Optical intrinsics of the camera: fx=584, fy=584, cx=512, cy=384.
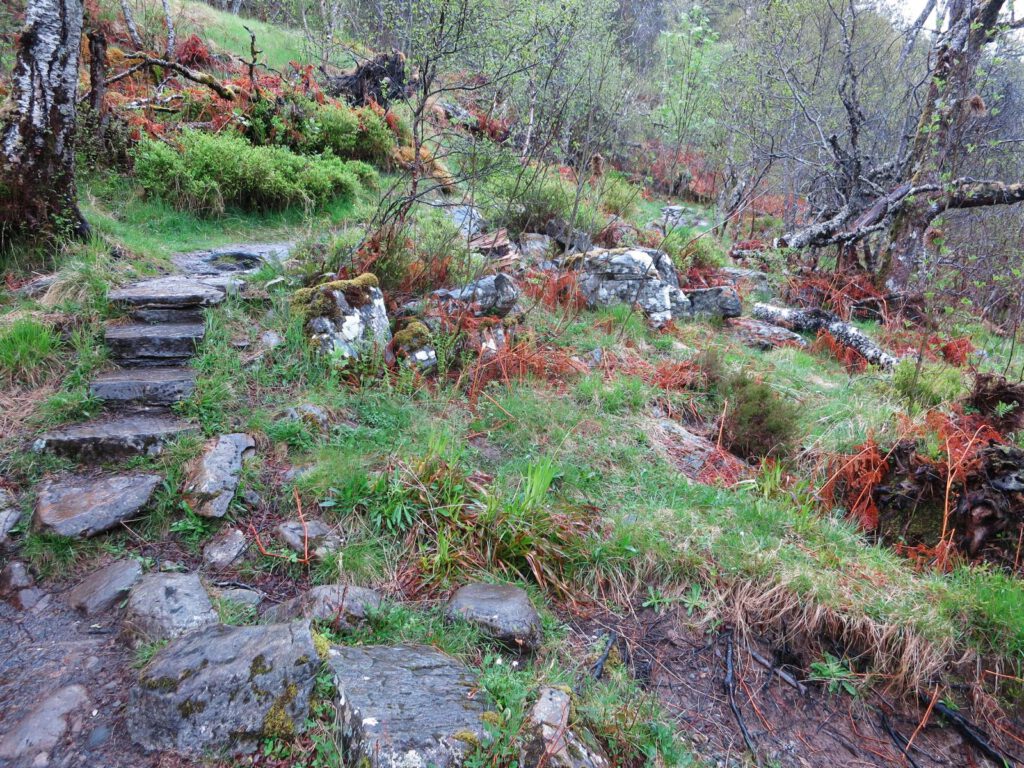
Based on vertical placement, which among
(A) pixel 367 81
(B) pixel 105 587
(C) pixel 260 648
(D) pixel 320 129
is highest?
(A) pixel 367 81

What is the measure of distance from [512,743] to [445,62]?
671 cm

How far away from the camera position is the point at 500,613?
8.73ft

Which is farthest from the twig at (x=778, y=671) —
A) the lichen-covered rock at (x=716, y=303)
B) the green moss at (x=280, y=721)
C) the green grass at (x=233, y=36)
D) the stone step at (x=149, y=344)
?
the green grass at (x=233, y=36)

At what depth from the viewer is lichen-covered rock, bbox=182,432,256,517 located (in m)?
3.10

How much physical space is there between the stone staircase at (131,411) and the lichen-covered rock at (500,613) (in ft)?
5.84

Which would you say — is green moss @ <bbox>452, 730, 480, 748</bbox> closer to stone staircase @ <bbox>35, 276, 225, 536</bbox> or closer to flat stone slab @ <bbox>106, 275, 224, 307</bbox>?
stone staircase @ <bbox>35, 276, 225, 536</bbox>

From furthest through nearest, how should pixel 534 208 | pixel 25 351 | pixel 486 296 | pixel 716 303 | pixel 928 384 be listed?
pixel 534 208 → pixel 716 303 → pixel 486 296 → pixel 928 384 → pixel 25 351

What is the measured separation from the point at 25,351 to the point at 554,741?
3926 mm

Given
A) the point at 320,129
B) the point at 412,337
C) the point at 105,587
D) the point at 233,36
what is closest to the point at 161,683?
the point at 105,587

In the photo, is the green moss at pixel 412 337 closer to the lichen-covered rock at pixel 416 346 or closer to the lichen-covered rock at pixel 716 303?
the lichen-covered rock at pixel 416 346

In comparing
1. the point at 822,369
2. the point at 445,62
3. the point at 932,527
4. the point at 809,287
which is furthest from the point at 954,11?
the point at 932,527

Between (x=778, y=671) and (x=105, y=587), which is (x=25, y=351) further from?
(x=778, y=671)

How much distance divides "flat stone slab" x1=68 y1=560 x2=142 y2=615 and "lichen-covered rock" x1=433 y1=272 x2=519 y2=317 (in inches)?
128

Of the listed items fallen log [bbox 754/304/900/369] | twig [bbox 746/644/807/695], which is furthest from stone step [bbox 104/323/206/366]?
fallen log [bbox 754/304/900/369]
